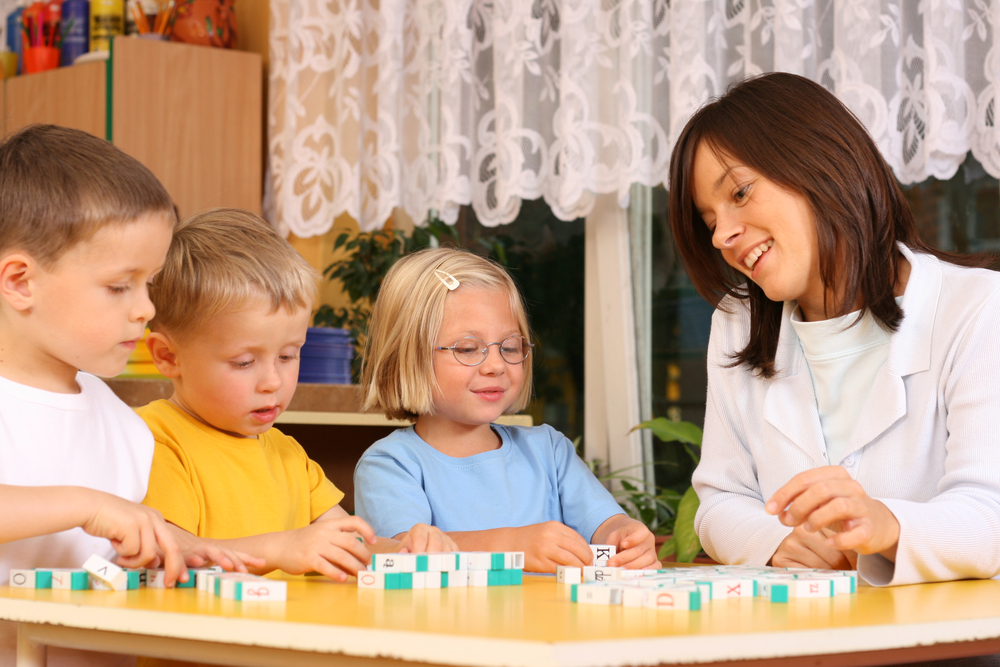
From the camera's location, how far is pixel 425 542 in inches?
46.3

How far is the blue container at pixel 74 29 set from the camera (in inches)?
148

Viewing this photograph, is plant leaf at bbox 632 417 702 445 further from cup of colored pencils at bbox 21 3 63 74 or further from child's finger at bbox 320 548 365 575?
cup of colored pencils at bbox 21 3 63 74

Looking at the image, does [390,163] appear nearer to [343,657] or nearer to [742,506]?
[742,506]

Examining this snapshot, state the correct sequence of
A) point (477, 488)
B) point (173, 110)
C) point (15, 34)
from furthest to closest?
1. point (15, 34)
2. point (173, 110)
3. point (477, 488)

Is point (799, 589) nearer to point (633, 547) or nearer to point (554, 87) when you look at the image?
point (633, 547)

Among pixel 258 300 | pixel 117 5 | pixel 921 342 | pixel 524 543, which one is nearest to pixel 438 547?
pixel 524 543

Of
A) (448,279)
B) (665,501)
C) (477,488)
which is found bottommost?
(665,501)

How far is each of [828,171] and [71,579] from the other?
1104 millimetres

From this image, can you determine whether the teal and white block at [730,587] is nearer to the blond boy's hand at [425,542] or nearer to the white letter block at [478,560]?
the white letter block at [478,560]

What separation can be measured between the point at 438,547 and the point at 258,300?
1.42 feet

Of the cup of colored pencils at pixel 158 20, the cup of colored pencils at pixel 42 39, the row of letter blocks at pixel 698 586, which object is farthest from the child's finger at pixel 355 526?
the cup of colored pencils at pixel 42 39

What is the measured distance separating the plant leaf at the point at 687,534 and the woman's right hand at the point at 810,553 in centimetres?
126

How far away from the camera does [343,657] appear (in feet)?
2.12

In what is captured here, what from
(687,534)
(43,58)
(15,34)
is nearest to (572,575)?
(687,534)
